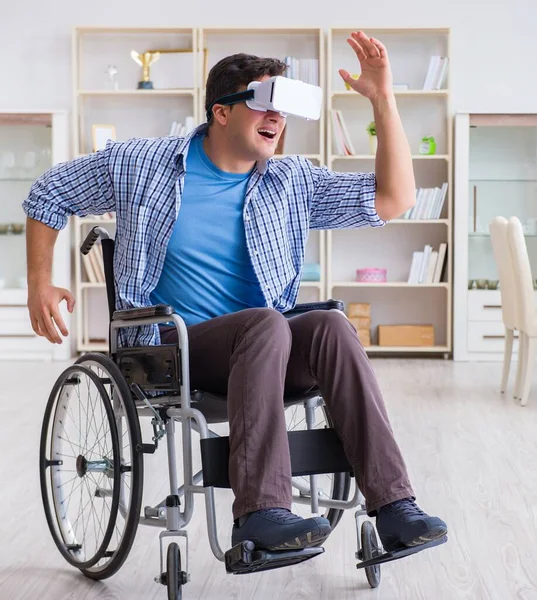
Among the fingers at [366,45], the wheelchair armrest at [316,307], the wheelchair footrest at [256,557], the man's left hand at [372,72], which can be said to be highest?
the fingers at [366,45]

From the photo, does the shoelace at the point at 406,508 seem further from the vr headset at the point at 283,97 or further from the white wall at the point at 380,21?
the white wall at the point at 380,21

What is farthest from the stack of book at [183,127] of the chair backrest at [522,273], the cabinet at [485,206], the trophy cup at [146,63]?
the chair backrest at [522,273]

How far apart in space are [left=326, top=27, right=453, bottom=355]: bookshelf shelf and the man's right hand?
3.96 m

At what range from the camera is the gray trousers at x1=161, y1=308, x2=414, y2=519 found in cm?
165

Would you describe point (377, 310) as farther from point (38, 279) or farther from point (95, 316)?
point (38, 279)

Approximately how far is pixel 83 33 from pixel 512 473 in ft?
13.7

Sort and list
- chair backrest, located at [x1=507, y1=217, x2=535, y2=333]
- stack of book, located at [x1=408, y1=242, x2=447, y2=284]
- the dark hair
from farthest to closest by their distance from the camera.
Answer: stack of book, located at [x1=408, y1=242, x2=447, y2=284] < chair backrest, located at [x1=507, y1=217, x2=535, y2=333] < the dark hair

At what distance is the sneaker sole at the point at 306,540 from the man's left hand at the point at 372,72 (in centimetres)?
83

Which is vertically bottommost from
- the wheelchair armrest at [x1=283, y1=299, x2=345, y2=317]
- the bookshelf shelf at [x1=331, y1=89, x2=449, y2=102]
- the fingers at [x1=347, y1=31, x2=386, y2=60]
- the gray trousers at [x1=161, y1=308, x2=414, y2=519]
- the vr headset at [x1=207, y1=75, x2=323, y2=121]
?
the gray trousers at [x1=161, y1=308, x2=414, y2=519]

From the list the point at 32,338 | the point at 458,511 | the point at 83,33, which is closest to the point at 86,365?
the point at 458,511

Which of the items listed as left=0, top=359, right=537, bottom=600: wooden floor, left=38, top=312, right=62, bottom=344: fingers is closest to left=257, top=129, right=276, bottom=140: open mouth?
left=38, top=312, right=62, bottom=344: fingers

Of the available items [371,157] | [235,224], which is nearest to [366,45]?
[235,224]

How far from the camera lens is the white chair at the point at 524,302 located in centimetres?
411

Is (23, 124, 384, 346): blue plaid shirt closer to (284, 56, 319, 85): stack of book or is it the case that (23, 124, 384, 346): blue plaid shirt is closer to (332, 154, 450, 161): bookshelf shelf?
(332, 154, 450, 161): bookshelf shelf
